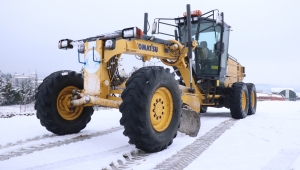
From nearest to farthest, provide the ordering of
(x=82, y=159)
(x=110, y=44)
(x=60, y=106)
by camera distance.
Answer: (x=82, y=159), (x=110, y=44), (x=60, y=106)

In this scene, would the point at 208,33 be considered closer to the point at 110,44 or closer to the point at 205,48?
the point at 205,48

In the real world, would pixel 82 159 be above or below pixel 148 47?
below

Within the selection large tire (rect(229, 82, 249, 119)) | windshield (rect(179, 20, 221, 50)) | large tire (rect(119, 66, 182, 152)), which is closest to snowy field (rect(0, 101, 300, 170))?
large tire (rect(119, 66, 182, 152))

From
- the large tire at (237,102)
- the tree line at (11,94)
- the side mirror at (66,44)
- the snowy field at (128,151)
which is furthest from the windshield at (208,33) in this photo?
the tree line at (11,94)

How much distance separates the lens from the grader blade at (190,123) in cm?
487

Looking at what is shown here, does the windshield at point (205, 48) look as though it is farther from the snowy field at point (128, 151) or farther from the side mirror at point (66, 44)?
the side mirror at point (66, 44)

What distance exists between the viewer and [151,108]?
395 cm

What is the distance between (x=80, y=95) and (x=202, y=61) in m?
4.26

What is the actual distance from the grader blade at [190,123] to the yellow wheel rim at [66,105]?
1.99 meters

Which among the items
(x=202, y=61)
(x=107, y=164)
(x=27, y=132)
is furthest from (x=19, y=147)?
(x=202, y=61)

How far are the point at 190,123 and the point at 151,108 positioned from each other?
1.29m

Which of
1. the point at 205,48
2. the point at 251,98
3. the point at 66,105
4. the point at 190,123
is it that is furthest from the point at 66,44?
the point at 251,98

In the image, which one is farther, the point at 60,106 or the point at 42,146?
the point at 60,106

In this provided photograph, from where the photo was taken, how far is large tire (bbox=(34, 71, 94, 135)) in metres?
4.66
